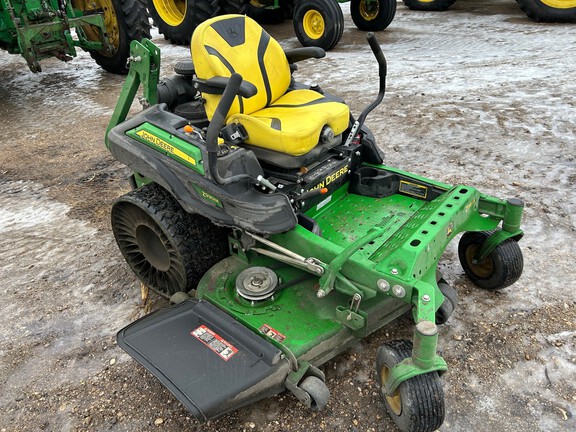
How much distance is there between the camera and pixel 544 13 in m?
8.09

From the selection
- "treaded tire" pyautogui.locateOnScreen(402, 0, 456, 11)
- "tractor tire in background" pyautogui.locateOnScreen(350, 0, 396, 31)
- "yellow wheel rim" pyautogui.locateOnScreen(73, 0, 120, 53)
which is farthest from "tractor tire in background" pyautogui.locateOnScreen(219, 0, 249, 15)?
"treaded tire" pyautogui.locateOnScreen(402, 0, 456, 11)

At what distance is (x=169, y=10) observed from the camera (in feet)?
25.9

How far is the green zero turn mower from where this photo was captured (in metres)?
2.01

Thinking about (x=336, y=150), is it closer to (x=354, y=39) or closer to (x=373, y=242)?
(x=373, y=242)

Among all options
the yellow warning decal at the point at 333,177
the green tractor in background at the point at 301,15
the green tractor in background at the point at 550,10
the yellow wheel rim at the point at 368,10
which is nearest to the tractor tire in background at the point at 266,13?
the green tractor in background at the point at 301,15

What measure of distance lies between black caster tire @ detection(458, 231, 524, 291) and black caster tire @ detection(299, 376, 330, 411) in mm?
1188

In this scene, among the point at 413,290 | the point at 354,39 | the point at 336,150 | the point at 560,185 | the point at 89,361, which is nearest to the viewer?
the point at 413,290

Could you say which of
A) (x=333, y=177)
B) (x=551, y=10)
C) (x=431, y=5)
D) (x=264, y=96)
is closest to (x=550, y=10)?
(x=551, y=10)

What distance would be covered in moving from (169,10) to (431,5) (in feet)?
16.1

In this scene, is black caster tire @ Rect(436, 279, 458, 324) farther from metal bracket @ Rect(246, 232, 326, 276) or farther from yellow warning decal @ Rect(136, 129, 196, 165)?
yellow warning decal @ Rect(136, 129, 196, 165)

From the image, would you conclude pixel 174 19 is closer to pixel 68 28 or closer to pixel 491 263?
pixel 68 28

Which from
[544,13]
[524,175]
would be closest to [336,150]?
[524,175]

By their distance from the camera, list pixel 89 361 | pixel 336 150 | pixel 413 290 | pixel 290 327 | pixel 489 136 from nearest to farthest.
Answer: pixel 413 290
pixel 290 327
pixel 89 361
pixel 336 150
pixel 489 136

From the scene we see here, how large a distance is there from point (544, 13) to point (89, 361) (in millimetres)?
8487
